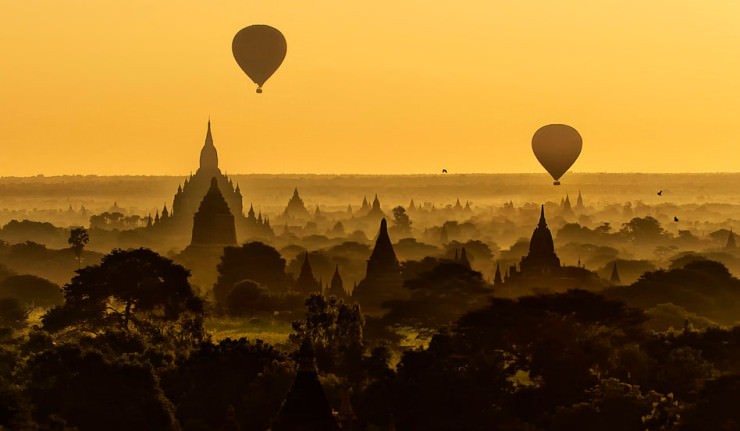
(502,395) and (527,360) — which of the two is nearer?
(502,395)

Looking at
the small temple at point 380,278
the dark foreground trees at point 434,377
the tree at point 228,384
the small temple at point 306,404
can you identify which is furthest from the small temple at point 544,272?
the small temple at point 306,404

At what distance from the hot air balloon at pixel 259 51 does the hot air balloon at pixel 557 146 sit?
27176mm

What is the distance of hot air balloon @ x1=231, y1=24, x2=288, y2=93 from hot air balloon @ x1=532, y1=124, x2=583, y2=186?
27176 mm

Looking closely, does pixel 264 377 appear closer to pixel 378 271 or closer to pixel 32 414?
pixel 32 414

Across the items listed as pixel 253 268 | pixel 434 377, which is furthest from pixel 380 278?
pixel 434 377

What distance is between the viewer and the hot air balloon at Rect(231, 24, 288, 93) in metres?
142

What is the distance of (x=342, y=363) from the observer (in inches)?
2793

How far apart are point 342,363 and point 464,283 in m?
36.9

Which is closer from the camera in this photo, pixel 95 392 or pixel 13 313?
pixel 95 392

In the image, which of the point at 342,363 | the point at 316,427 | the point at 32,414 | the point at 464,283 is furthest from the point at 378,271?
the point at 316,427

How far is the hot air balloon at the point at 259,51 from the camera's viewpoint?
142 metres

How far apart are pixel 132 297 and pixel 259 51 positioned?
54.8 metres

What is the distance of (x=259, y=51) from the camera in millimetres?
143250

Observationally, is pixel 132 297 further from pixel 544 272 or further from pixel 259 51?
pixel 259 51
